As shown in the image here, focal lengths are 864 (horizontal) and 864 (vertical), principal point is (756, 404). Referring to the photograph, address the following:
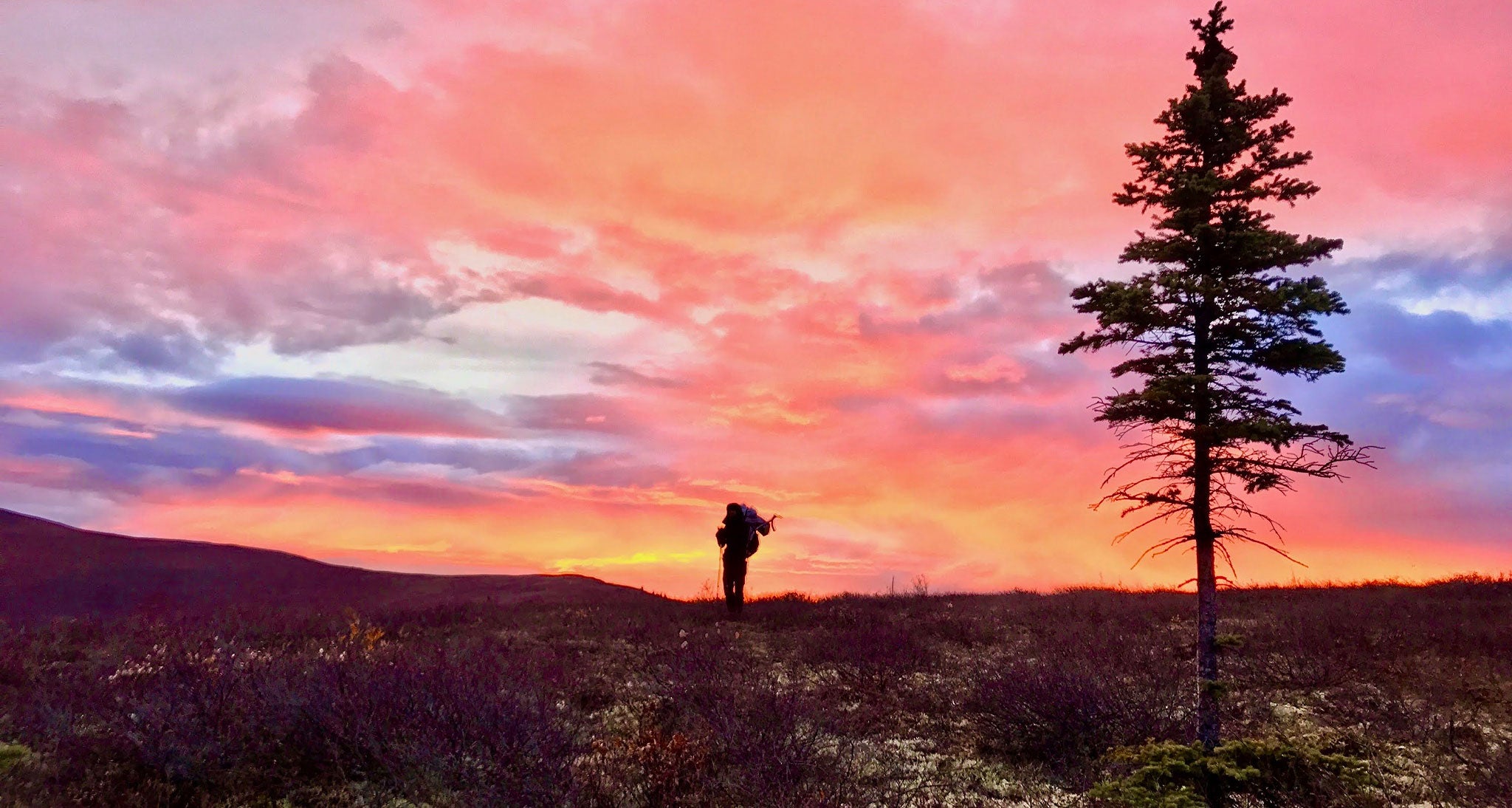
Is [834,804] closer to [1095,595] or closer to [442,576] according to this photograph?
[1095,595]

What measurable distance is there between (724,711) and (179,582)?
1861 centimetres

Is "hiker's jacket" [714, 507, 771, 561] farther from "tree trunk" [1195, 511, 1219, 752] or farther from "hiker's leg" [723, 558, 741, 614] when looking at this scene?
"tree trunk" [1195, 511, 1219, 752]

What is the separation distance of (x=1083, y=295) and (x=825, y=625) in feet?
38.5

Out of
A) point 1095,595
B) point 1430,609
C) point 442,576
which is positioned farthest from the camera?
point 442,576

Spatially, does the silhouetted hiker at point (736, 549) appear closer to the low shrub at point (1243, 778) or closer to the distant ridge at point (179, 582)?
the distant ridge at point (179, 582)

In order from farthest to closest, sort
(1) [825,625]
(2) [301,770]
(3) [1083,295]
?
(1) [825,625] < (3) [1083,295] < (2) [301,770]

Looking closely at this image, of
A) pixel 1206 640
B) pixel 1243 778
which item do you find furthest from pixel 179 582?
pixel 1243 778

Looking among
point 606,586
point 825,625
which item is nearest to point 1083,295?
point 825,625

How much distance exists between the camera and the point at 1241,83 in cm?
1065

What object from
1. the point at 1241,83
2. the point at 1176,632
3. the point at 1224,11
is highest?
the point at 1224,11

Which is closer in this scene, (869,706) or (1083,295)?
(1083,295)

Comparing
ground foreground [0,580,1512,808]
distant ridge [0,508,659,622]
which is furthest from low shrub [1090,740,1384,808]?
distant ridge [0,508,659,622]

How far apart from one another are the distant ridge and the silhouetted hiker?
402 cm

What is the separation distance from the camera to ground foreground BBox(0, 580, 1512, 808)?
8.82 metres
